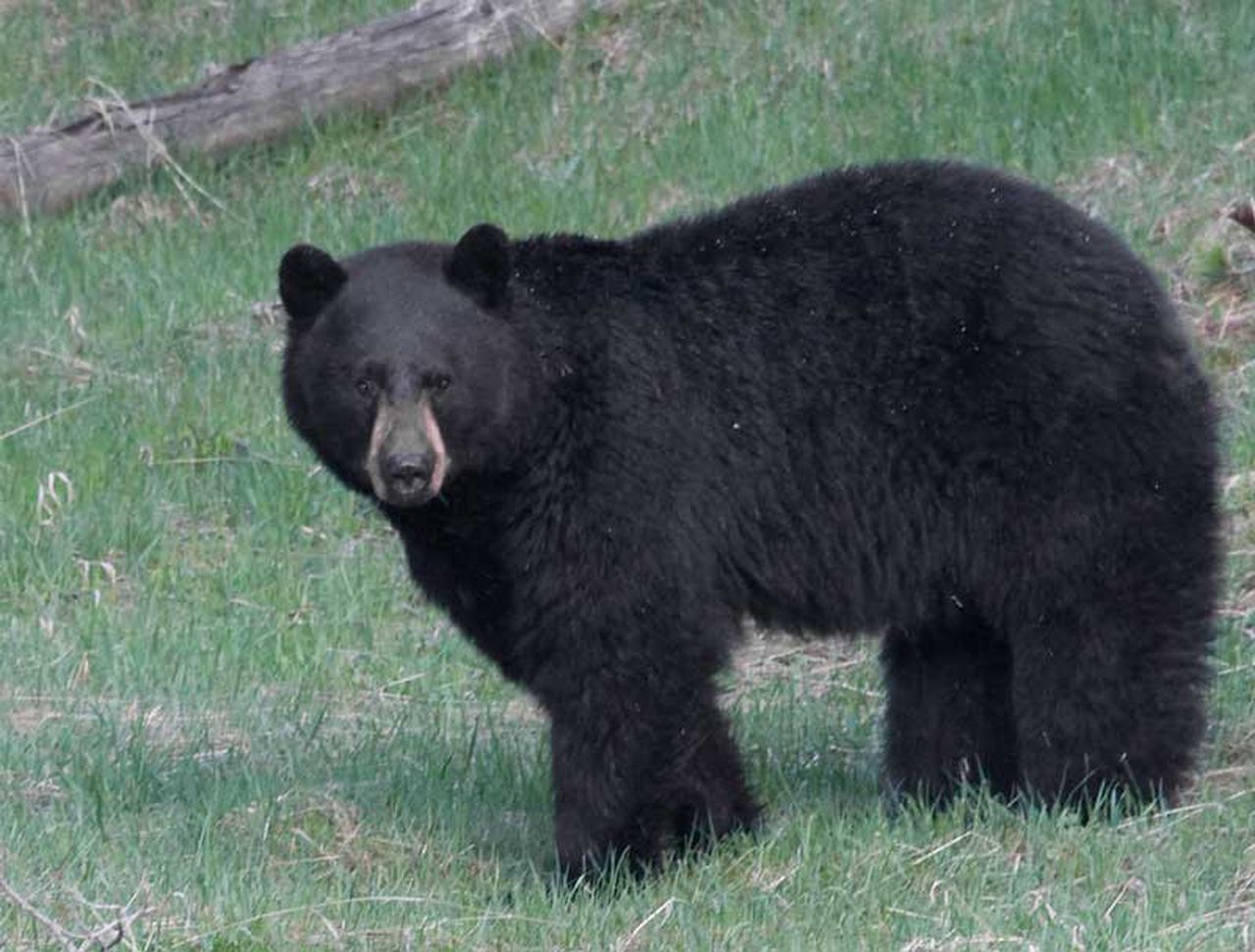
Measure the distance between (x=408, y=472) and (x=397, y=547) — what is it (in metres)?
3.82

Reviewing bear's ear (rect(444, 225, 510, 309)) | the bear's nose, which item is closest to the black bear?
bear's ear (rect(444, 225, 510, 309))

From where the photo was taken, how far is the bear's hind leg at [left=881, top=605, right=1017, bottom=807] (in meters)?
6.31

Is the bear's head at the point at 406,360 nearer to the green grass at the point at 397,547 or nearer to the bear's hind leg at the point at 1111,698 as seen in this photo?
the green grass at the point at 397,547

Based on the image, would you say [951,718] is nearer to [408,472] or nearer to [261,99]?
[408,472]

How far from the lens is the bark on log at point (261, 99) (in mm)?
12883

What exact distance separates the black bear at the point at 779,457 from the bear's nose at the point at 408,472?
0.22m

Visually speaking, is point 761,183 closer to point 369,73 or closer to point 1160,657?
point 369,73

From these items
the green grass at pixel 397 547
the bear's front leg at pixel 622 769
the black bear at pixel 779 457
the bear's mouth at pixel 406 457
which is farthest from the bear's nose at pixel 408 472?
the green grass at pixel 397 547

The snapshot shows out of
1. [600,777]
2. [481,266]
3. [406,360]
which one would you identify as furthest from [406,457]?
[600,777]

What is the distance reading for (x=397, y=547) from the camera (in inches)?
359

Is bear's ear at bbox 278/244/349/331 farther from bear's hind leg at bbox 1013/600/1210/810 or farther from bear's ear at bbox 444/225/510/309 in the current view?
bear's hind leg at bbox 1013/600/1210/810

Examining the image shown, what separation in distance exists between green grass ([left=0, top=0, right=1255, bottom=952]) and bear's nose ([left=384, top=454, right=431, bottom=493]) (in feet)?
3.04

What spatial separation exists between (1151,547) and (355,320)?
6.64 ft

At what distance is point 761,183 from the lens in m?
11.8
